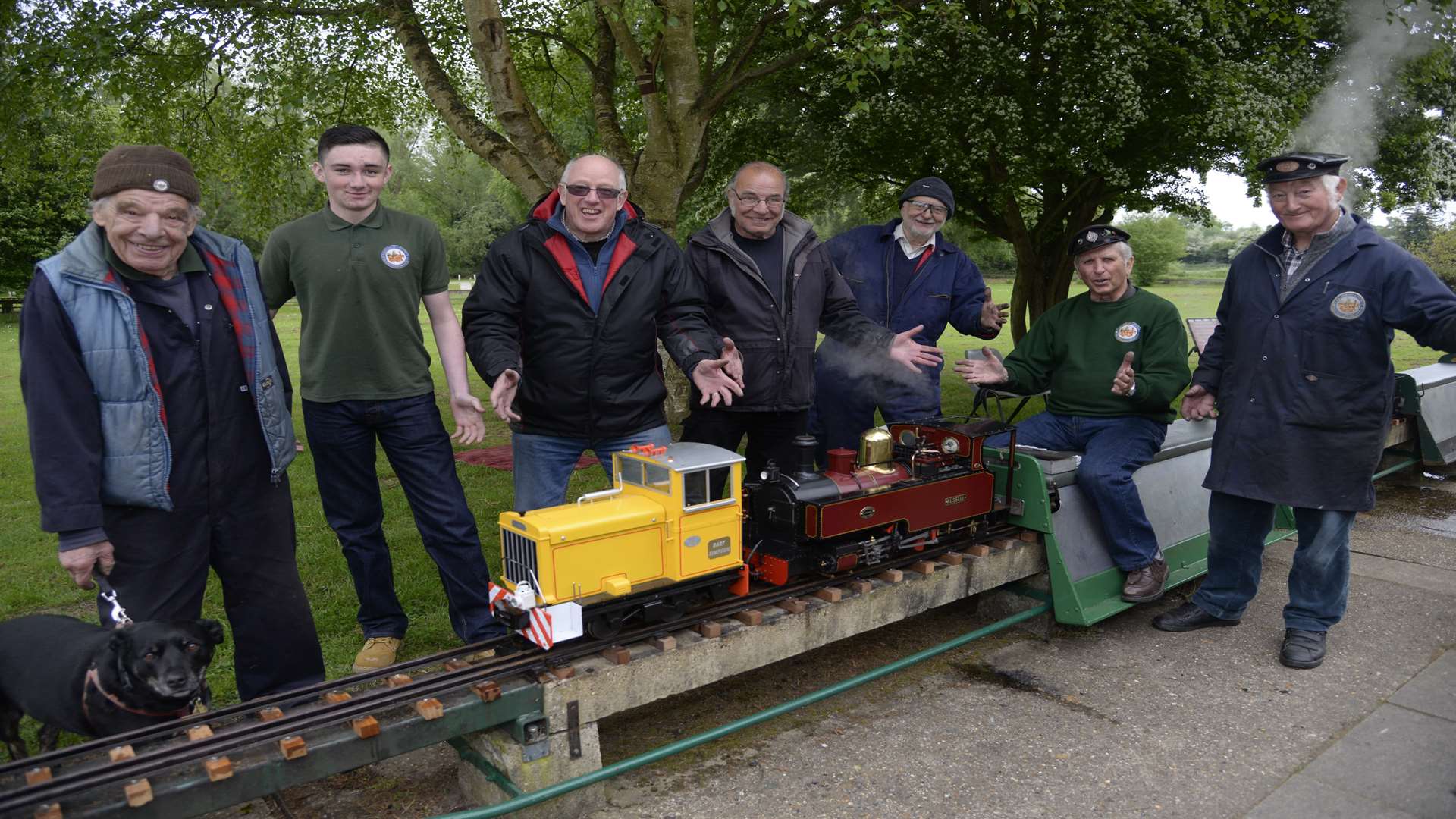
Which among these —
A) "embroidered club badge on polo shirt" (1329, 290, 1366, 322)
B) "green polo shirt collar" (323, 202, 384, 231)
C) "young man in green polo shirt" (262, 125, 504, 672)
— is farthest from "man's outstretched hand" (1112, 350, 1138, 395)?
"green polo shirt collar" (323, 202, 384, 231)

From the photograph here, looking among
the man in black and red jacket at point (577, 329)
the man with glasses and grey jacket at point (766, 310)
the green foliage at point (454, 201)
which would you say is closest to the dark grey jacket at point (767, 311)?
the man with glasses and grey jacket at point (766, 310)

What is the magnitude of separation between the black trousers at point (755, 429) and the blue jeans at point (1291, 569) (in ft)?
8.17

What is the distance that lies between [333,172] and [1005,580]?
4.08 meters

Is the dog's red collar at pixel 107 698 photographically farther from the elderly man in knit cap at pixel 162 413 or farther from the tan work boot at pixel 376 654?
the tan work boot at pixel 376 654

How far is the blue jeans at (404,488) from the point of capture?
14.4ft

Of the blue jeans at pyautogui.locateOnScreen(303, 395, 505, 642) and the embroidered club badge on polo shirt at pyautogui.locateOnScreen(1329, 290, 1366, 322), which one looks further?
the embroidered club badge on polo shirt at pyautogui.locateOnScreen(1329, 290, 1366, 322)

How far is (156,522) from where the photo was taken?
343 cm

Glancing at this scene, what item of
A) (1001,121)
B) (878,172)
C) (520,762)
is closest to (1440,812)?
(520,762)

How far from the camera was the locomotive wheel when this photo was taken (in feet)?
12.5

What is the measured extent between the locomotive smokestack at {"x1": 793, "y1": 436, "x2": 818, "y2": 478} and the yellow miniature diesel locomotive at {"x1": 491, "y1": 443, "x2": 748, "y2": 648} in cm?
45

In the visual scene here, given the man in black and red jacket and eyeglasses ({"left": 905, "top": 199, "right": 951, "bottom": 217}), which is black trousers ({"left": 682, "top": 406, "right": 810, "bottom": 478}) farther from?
eyeglasses ({"left": 905, "top": 199, "right": 951, "bottom": 217})

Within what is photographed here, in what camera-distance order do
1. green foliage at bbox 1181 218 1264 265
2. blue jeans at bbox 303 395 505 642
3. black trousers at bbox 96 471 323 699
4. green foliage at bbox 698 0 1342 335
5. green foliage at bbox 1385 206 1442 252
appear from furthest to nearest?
green foliage at bbox 1181 218 1264 265
green foliage at bbox 1385 206 1442 252
green foliage at bbox 698 0 1342 335
blue jeans at bbox 303 395 505 642
black trousers at bbox 96 471 323 699

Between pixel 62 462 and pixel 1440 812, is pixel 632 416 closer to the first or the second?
pixel 62 462

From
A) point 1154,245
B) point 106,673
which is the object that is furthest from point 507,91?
point 1154,245
